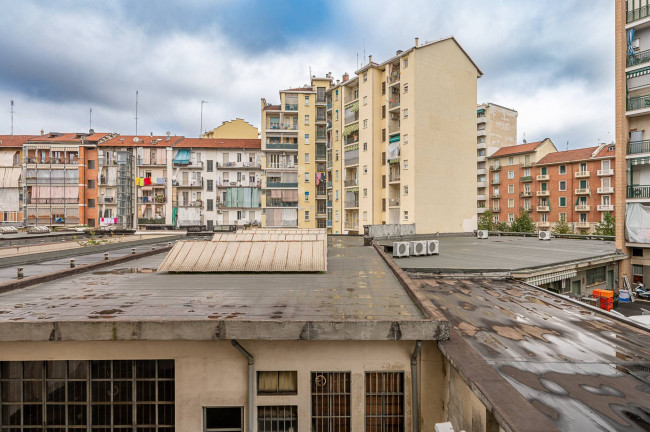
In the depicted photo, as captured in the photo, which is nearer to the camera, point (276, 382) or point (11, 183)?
point (276, 382)

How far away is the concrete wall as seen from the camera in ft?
20.7

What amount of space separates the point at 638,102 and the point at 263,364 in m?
34.8

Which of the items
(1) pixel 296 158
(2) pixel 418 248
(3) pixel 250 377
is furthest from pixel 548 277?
(1) pixel 296 158

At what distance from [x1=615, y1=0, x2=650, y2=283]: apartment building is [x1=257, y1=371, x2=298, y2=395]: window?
101 feet

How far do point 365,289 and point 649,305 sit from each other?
24584mm

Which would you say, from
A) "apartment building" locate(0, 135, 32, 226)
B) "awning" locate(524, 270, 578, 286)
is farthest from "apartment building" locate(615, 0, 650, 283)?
"apartment building" locate(0, 135, 32, 226)

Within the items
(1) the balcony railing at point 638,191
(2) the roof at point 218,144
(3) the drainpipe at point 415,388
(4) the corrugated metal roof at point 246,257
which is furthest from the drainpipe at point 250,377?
(2) the roof at point 218,144

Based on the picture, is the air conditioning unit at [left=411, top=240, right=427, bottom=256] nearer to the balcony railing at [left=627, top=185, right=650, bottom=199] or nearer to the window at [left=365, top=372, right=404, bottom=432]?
the window at [left=365, top=372, right=404, bottom=432]

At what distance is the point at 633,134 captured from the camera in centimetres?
2691

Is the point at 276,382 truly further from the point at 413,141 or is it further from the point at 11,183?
the point at 11,183

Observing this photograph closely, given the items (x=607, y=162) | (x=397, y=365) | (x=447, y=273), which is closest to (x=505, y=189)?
(x=607, y=162)

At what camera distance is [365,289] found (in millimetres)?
9438

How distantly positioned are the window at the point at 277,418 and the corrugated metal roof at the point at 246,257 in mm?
5724

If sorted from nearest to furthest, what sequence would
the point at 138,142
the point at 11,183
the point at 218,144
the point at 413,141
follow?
the point at 413,141 → the point at 11,183 → the point at 218,144 → the point at 138,142
